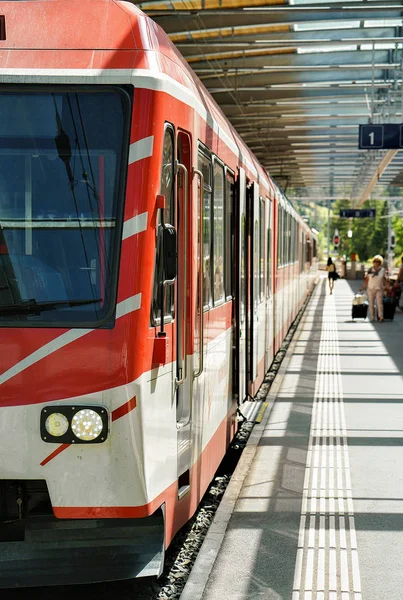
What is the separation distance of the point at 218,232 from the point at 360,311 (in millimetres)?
20665

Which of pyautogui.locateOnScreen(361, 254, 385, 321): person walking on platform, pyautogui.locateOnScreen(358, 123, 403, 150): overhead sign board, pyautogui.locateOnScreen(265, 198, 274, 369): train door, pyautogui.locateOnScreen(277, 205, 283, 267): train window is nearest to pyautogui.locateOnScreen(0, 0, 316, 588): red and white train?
pyautogui.locateOnScreen(265, 198, 274, 369): train door

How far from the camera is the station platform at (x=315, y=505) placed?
6.00 m

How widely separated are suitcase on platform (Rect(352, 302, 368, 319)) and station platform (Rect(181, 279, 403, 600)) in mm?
12825

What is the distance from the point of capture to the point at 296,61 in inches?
832

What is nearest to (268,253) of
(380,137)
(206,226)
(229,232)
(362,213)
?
(229,232)

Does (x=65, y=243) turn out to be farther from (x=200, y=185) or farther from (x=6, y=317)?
(x=200, y=185)

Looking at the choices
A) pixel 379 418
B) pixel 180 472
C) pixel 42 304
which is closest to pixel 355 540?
pixel 180 472

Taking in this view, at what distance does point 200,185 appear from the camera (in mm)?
6430

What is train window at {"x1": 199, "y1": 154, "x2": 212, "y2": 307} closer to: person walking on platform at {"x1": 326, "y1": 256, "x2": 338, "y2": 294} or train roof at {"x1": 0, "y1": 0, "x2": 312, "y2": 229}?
train roof at {"x1": 0, "y1": 0, "x2": 312, "y2": 229}

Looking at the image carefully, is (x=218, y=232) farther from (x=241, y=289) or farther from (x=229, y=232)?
(x=241, y=289)

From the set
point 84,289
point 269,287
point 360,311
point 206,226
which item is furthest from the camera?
point 360,311

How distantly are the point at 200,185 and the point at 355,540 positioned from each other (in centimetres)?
249

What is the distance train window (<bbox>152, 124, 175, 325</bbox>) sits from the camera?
516cm

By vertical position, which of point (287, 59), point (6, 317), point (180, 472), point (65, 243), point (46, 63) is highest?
point (287, 59)
